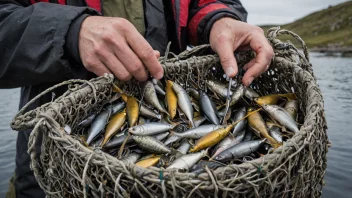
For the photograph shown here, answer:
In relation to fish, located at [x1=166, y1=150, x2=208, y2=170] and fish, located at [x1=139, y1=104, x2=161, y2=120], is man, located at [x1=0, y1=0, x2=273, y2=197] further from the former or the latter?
fish, located at [x1=166, y1=150, x2=208, y2=170]

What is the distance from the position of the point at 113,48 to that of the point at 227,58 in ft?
3.36

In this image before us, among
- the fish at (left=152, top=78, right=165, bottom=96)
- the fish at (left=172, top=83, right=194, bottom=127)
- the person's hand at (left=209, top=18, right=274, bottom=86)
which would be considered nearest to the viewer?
the fish at (left=172, top=83, right=194, bottom=127)

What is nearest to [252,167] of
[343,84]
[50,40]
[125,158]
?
[125,158]

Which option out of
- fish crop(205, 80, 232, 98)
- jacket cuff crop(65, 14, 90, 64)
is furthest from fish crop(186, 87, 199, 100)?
jacket cuff crop(65, 14, 90, 64)

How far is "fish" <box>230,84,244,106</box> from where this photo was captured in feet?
9.83

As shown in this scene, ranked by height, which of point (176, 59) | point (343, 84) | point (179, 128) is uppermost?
point (176, 59)

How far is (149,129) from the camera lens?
8.25 ft

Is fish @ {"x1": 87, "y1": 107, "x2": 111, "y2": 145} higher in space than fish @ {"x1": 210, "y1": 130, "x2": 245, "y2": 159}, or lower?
lower

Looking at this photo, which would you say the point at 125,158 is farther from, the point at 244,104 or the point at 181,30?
the point at 181,30

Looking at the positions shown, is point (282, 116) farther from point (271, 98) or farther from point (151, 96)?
point (151, 96)

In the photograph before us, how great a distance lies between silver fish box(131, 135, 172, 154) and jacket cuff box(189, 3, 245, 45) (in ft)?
4.97

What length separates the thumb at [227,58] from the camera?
290cm

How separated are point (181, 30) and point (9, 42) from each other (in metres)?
1.69

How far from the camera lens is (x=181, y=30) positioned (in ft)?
11.7
